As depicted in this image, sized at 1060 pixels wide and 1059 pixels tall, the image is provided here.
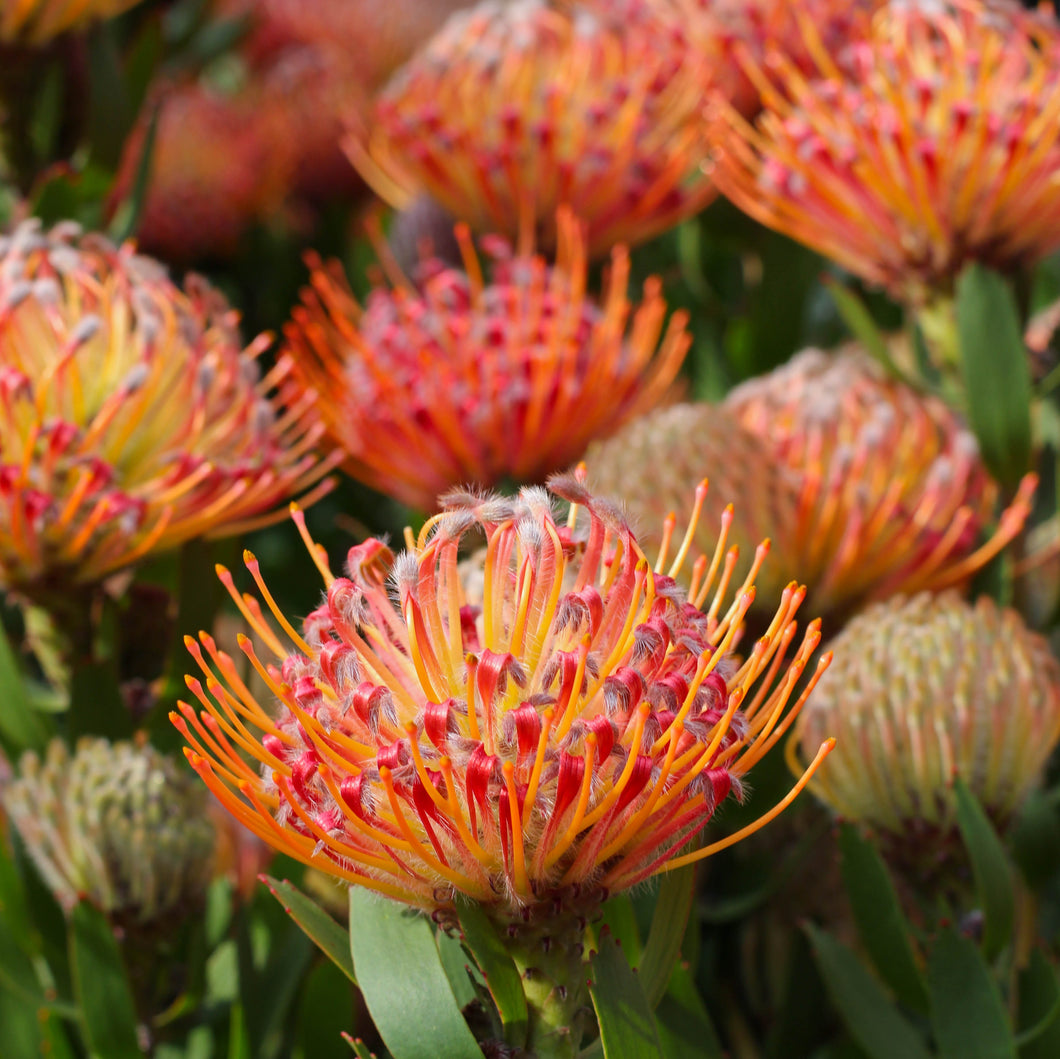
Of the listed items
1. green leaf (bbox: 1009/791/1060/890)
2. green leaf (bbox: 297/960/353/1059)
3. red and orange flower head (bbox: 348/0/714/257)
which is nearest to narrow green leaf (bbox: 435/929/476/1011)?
green leaf (bbox: 297/960/353/1059)

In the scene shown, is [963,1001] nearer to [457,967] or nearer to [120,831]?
[457,967]

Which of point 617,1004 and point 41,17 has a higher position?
point 41,17

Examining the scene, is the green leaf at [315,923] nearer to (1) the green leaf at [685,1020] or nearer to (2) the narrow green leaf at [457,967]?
(2) the narrow green leaf at [457,967]

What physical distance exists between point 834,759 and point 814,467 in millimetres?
220

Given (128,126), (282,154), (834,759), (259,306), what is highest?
(128,126)

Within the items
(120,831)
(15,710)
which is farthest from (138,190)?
(120,831)

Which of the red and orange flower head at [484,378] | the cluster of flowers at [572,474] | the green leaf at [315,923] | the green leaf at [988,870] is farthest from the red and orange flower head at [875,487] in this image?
the green leaf at [315,923]

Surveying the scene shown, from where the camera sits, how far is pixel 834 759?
748 millimetres

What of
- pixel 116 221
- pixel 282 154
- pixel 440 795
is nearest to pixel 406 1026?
pixel 440 795

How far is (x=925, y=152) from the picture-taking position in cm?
89

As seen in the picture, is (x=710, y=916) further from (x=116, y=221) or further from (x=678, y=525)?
(x=116, y=221)

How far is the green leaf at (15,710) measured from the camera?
83 centimetres

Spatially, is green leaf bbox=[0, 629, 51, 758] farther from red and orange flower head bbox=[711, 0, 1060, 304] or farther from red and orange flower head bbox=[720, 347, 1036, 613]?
red and orange flower head bbox=[711, 0, 1060, 304]

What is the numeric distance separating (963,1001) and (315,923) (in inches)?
13.6
